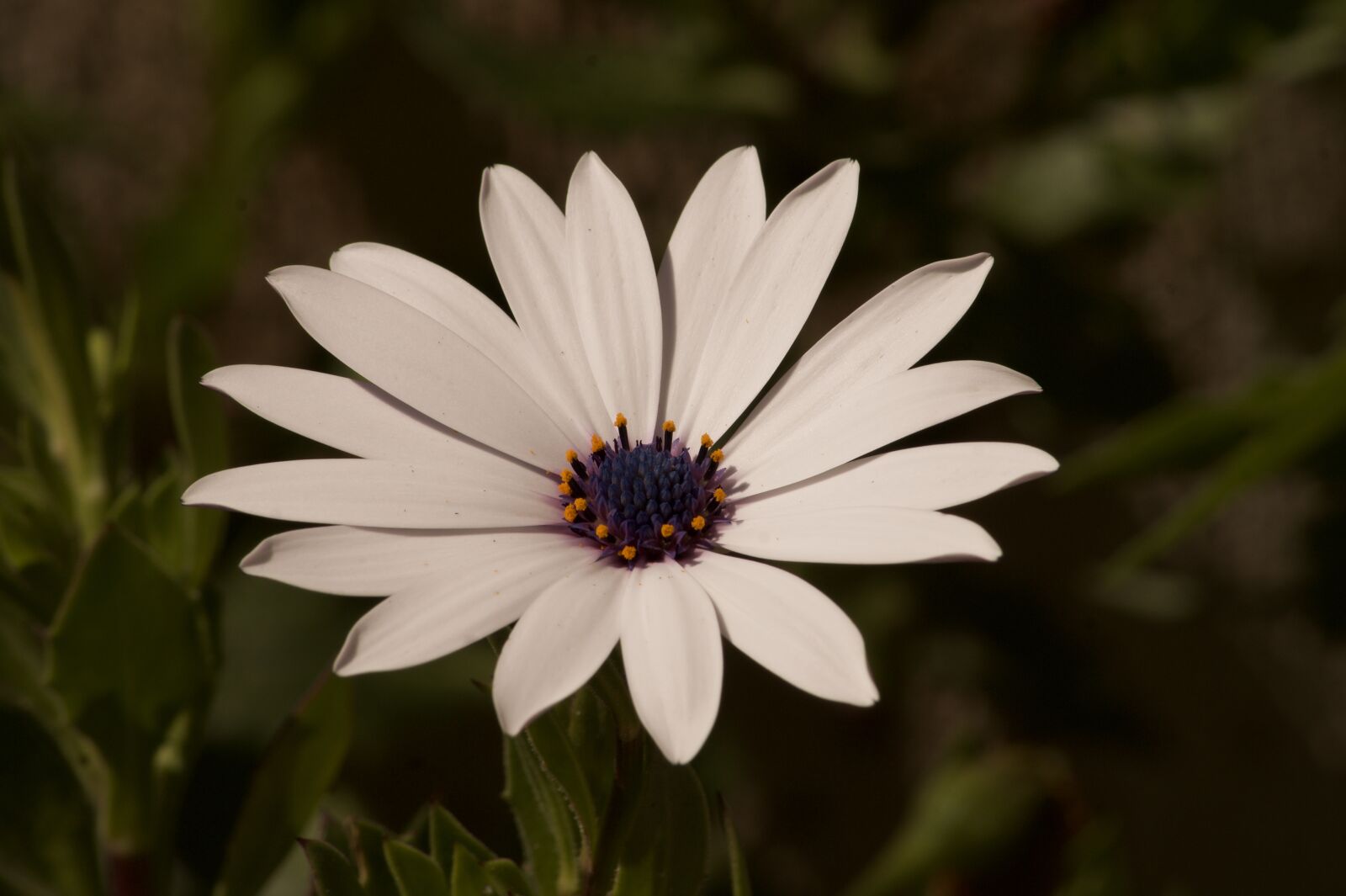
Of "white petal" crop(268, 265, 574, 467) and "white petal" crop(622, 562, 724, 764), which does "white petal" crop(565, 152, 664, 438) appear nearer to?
"white petal" crop(268, 265, 574, 467)

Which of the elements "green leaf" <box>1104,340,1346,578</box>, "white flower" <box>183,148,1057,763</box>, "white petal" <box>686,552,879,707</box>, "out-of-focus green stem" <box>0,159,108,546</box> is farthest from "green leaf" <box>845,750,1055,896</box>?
"out-of-focus green stem" <box>0,159,108,546</box>

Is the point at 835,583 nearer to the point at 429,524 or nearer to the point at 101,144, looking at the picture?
the point at 429,524

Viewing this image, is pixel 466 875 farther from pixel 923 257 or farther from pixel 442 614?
pixel 923 257

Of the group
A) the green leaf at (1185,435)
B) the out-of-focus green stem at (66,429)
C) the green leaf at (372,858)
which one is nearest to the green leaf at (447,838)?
the green leaf at (372,858)

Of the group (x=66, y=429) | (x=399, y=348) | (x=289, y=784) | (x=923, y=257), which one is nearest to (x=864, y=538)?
(x=399, y=348)

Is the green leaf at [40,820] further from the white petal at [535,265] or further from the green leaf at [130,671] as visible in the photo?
the white petal at [535,265]

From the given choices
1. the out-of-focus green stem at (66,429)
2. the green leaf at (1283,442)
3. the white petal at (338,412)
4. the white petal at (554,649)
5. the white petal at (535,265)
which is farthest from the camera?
the green leaf at (1283,442)
